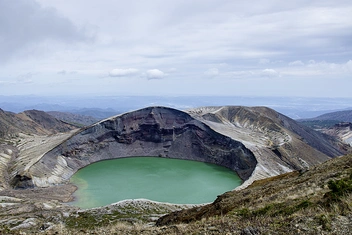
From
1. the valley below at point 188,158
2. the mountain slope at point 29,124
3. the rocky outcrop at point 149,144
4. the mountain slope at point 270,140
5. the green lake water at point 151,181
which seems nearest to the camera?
the valley below at point 188,158

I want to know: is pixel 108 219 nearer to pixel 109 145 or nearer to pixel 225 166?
pixel 225 166

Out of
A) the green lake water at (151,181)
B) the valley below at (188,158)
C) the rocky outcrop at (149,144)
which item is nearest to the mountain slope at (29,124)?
the valley below at (188,158)

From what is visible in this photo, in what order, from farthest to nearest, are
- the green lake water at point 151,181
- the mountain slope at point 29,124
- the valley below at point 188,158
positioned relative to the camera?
the mountain slope at point 29,124 → the green lake water at point 151,181 → the valley below at point 188,158

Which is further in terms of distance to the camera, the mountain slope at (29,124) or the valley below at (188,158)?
the mountain slope at (29,124)

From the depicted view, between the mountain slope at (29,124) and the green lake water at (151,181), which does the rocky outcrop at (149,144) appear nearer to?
the green lake water at (151,181)

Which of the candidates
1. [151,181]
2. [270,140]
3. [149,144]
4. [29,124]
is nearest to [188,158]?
[149,144]

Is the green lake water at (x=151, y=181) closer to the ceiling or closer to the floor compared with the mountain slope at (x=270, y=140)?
closer to the floor
